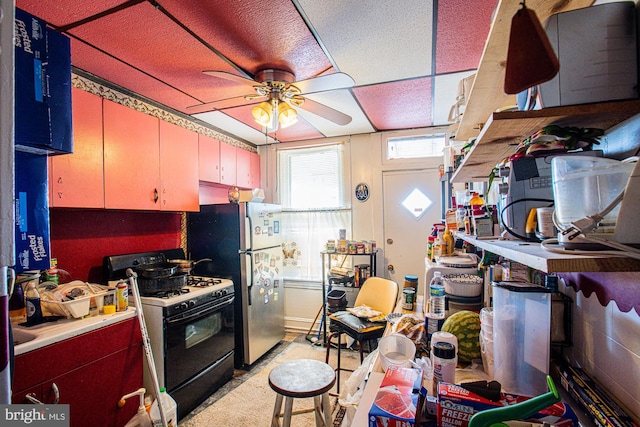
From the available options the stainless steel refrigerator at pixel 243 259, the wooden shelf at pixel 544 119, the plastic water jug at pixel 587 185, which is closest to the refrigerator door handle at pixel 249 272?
the stainless steel refrigerator at pixel 243 259

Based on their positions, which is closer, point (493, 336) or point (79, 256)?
point (493, 336)

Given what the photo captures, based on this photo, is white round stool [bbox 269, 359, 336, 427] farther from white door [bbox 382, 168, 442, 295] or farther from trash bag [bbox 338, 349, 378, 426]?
white door [bbox 382, 168, 442, 295]

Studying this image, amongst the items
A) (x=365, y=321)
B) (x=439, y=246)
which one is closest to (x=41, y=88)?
(x=365, y=321)

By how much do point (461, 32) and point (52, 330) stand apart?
2.84 metres

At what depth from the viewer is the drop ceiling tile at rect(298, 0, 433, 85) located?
4.84 ft

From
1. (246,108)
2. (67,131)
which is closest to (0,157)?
(67,131)

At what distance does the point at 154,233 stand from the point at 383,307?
2.32 metres

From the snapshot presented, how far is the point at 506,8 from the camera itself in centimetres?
76

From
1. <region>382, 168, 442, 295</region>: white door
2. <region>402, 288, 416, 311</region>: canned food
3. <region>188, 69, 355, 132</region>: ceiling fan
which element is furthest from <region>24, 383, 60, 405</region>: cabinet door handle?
<region>382, 168, 442, 295</region>: white door

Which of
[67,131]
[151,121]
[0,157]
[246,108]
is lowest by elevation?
[0,157]

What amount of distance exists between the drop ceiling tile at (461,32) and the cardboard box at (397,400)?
168 cm

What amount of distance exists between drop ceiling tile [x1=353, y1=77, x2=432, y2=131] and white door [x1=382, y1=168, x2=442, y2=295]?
621 millimetres

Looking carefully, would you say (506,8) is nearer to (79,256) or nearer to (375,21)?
(375,21)

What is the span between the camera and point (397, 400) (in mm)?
888
